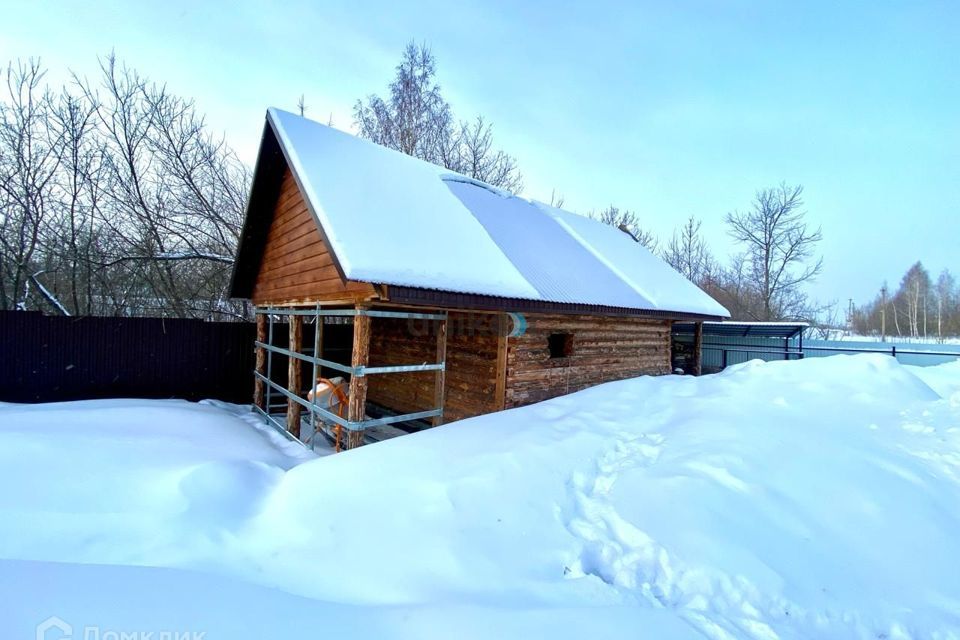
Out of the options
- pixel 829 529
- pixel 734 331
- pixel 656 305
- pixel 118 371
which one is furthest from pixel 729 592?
pixel 734 331

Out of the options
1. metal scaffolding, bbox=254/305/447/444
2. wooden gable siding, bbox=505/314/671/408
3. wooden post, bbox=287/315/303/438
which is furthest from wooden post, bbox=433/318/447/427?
wooden post, bbox=287/315/303/438

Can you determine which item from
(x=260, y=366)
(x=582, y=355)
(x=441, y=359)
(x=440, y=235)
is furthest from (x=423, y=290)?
(x=260, y=366)

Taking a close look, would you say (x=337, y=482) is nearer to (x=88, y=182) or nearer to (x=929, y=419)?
(x=929, y=419)

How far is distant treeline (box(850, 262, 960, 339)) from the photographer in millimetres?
35469

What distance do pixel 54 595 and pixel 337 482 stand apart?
6.03 feet

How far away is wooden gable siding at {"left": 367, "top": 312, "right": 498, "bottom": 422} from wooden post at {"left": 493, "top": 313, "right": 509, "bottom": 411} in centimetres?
10

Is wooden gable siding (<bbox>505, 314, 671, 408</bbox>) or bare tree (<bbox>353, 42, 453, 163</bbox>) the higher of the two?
bare tree (<bbox>353, 42, 453, 163</bbox>)

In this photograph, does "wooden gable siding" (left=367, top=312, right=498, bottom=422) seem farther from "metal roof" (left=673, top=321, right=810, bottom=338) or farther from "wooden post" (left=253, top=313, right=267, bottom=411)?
"metal roof" (left=673, top=321, right=810, bottom=338)

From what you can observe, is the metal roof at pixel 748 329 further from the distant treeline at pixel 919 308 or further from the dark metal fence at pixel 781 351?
the distant treeline at pixel 919 308

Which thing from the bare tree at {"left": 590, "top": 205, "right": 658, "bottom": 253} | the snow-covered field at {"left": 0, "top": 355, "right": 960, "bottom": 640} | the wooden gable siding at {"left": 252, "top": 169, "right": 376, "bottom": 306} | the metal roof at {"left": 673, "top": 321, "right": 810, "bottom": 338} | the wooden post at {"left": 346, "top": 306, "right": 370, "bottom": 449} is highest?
the bare tree at {"left": 590, "top": 205, "right": 658, "bottom": 253}

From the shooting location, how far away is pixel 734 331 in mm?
14086

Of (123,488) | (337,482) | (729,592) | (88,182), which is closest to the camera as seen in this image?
(729,592)

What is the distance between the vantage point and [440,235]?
627 centimetres

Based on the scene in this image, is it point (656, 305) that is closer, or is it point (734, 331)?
point (656, 305)
